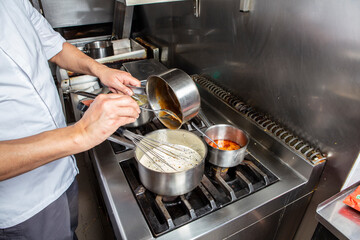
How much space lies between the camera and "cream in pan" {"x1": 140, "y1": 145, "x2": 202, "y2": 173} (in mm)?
884

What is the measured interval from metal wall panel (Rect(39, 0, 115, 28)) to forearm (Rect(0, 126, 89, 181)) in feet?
6.35

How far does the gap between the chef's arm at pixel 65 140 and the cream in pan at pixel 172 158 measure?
28 cm

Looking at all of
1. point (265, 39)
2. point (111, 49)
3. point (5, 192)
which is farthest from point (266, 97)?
point (111, 49)

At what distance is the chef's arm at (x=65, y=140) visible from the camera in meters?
0.57

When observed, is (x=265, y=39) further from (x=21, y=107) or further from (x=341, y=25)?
(x=21, y=107)

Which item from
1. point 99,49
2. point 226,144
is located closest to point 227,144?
point 226,144

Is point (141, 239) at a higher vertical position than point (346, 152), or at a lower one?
lower

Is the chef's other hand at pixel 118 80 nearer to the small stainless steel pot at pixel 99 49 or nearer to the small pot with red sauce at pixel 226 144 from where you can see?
the small pot with red sauce at pixel 226 144

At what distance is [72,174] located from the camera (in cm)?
97

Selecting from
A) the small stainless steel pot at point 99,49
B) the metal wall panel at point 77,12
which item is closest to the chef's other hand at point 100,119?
the small stainless steel pot at point 99,49

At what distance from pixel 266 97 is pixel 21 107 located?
0.90m

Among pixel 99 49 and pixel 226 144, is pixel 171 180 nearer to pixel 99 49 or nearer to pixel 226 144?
pixel 226 144

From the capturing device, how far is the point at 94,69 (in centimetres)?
100

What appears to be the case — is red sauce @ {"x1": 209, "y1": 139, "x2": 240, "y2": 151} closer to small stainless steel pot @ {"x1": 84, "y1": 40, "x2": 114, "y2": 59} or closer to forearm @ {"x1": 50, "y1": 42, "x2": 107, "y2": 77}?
forearm @ {"x1": 50, "y1": 42, "x2": 107, "y2": 77}
